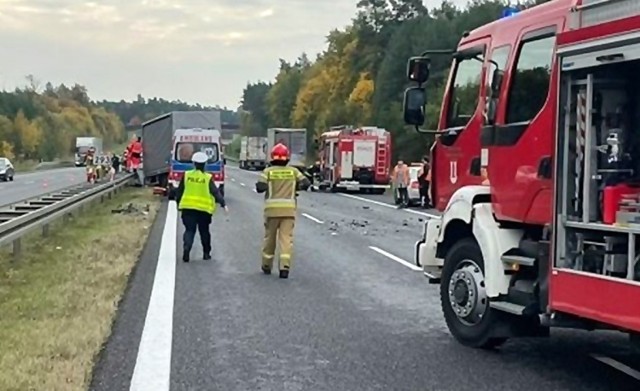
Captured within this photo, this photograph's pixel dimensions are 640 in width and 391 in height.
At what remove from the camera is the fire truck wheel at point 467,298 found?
848 centimetres

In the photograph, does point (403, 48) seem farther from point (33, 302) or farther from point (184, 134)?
point (33, 302)

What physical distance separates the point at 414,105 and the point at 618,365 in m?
2.78

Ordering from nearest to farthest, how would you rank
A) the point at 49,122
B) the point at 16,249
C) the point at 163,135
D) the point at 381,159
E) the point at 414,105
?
the point at 414,105, the point at 16,249, the point at 163,135, the point at 381,159, the point at 49,122

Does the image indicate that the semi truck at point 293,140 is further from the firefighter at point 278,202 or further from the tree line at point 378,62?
the firefighter at point 278,202

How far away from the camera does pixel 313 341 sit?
9.00 meters

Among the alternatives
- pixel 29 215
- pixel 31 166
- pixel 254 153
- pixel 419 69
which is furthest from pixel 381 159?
pixel 31 166

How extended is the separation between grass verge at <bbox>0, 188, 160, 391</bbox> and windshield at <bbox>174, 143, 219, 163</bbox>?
14235 millimetres

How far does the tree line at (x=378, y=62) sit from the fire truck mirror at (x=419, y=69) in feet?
155

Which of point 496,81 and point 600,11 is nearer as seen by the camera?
point 600,11

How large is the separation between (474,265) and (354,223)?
1649cm

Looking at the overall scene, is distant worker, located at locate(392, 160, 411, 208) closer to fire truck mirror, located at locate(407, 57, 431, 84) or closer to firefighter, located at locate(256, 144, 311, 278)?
firefighter, located at locate(256, 144, 311, 278)

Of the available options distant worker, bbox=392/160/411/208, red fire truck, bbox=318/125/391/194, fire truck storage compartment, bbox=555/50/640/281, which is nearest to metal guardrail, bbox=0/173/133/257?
fire truck storage compartment, bbox=555/50/640/281

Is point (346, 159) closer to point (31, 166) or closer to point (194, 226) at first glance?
point (194, 226)

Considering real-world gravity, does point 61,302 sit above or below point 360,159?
below
